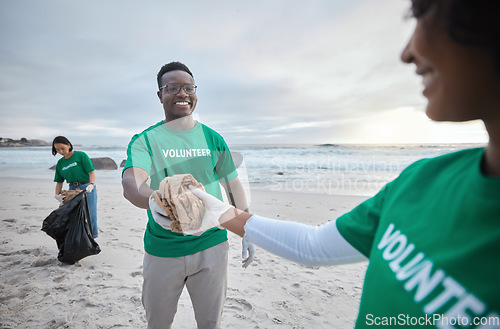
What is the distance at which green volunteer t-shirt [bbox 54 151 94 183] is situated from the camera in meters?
4.33

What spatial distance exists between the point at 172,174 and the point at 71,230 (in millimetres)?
2879

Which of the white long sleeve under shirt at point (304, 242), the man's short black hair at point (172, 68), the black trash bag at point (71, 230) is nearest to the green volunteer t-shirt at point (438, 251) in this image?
the white long sleeve under shirt at point (304, 242)

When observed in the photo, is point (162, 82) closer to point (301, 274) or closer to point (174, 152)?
point (174, 152)

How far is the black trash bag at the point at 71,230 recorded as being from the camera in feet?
11.9

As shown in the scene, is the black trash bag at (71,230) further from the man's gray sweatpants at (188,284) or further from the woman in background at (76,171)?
the man's gray sweatpants at (188,284)

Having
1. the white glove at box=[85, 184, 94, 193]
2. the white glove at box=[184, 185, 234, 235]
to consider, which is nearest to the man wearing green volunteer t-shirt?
the white glove at box=[184, 185, 234, 235]

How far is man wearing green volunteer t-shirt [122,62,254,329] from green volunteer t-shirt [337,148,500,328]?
1.38 metres

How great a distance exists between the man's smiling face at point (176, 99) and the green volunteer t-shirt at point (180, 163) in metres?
0.15

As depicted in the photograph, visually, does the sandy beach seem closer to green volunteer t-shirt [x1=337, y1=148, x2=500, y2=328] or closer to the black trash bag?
the black trash bag

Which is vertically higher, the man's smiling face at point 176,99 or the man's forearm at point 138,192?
the man's smiling face at point 176,99

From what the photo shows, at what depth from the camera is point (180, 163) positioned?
1991mm

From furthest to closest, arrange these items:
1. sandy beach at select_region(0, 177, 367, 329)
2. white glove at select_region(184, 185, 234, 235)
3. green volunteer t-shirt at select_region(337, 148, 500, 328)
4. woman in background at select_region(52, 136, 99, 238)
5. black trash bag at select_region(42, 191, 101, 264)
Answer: woman in background at select_region(52, 136, 99, 238)
black trash bag at select_region(42, 191, 101, 264)
sandy beach at select_region(0, 177, 367, 329)
white glove at select_region(184, 185, 234, 235)
green volunteer t-shirt at select_region(337, 148, 500, 328)

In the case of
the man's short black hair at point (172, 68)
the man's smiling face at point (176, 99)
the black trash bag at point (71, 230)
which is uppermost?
the man's short black hair at point (172, 68)

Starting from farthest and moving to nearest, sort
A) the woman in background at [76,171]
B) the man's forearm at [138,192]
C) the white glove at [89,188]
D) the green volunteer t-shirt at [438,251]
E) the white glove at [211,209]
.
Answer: the woman in background at [76,171] → the white glove at [89,188] → the man's forearm at [138,192] → the white glove at [211,209] → the green volunteer t-shirt at [438,251]
